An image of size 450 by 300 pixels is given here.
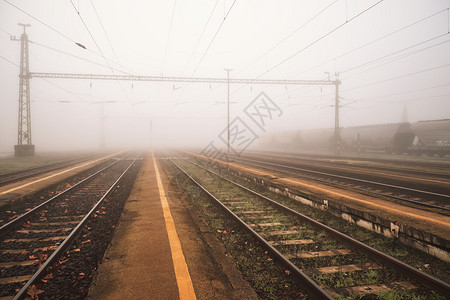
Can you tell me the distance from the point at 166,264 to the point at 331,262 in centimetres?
261

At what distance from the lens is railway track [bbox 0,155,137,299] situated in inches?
129

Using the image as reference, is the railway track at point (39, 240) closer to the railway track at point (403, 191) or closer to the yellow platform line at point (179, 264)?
the yellow platform line at point (179, 264)

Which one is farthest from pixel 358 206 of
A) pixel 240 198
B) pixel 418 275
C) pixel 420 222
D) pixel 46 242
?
pixel 46 242

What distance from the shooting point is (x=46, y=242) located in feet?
15.1

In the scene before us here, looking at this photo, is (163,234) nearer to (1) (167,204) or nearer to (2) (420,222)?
(1) (167,204)

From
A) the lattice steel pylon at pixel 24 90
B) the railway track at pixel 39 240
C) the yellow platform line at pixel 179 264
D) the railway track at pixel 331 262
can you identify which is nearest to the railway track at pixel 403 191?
the railway track at pixel 331 262

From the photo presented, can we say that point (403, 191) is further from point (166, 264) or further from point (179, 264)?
point (166, 264)

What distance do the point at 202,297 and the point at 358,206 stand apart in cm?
481

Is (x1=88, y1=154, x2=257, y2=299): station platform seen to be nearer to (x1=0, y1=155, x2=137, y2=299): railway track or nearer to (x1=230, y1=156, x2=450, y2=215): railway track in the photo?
(x1=0, y1=155, x2=137, y2=299): railway track

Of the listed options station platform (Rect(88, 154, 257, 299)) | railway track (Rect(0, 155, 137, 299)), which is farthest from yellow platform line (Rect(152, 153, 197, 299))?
railway track (Rect(0, 155, 137, 299))

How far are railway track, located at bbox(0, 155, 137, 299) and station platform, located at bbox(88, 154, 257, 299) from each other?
601 mm

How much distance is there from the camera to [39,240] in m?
4.67

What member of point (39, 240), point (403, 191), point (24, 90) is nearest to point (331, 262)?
point (39, 240)

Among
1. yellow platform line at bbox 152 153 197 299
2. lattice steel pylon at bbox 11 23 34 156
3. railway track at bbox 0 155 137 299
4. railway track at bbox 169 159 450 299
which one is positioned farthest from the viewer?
lattice steel pylon at bbox 11 23 34 156
